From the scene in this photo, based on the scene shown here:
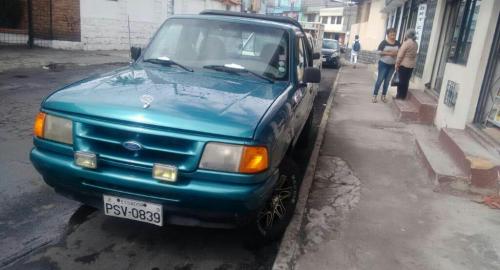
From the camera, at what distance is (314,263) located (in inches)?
125

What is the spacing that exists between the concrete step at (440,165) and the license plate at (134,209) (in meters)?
3.46

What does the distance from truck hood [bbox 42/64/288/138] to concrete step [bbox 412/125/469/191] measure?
7.88ft

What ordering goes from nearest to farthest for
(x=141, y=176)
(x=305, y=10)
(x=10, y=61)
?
(x=141, y=176) → (x=10, y=61) → (x=305, y=10)

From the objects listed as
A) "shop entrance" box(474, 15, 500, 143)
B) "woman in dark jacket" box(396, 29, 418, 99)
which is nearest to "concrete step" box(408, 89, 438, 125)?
"woman in dark jacket" box(396, 29, 418, 99)

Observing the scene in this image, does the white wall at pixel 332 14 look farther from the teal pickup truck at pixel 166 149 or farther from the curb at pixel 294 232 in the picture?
the teal pickup truck at pixel 166 149

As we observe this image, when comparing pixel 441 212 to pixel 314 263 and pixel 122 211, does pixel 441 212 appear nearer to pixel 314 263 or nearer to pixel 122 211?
pixel 314 263

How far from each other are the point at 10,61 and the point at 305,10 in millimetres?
63202

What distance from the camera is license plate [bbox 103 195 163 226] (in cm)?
275

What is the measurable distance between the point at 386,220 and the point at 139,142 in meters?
2.53

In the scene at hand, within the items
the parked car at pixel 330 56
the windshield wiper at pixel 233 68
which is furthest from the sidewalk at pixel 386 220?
the parked car at pixel 330 56

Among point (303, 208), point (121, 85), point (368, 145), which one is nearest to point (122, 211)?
point (121, 85)

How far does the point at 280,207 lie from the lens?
11.6ft

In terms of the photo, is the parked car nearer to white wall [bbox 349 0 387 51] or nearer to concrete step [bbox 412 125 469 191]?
white wall [bbox 349 0 387 51]

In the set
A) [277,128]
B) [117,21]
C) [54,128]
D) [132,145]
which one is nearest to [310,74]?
[277,128]
